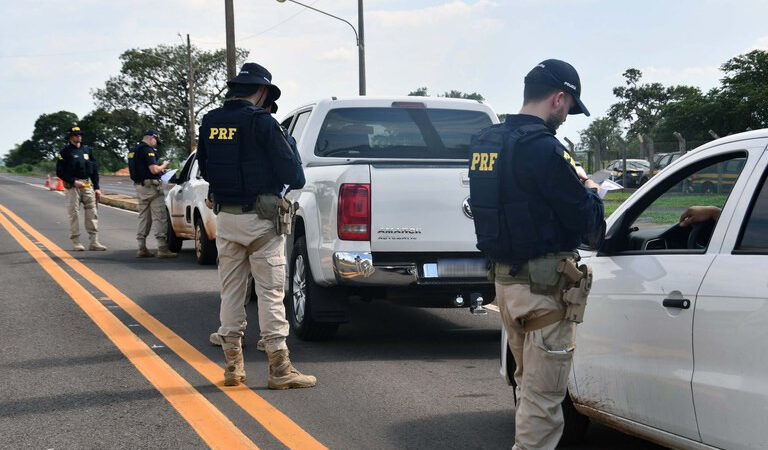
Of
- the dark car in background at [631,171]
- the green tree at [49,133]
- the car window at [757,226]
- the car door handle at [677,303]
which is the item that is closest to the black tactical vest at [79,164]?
the car door handle at [677,303]

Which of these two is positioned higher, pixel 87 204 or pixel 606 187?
pixel 606 187

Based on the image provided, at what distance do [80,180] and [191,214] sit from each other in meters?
3.19

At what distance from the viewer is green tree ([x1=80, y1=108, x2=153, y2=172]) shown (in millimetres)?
83062

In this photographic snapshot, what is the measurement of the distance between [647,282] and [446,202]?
3.36 m

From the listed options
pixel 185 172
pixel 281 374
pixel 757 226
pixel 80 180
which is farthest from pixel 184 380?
pixel 80 180

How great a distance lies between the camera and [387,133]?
8.84 m

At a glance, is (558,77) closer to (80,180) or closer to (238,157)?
(238,157)

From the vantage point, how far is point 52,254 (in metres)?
15.9

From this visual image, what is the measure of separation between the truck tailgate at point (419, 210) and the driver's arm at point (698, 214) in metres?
3.08

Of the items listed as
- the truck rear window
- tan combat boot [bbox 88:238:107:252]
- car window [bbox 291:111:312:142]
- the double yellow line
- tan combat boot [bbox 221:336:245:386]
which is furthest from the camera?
tan combat boot [bbox 88:238:107:252]

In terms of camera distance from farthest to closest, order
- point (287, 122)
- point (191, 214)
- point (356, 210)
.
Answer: point (191, 214) → point (287, 122) → point (356, 210)

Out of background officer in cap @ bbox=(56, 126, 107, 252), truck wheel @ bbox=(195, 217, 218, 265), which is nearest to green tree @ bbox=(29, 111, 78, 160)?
background officer in cap @ bbox=(56, 126, 107, 252)

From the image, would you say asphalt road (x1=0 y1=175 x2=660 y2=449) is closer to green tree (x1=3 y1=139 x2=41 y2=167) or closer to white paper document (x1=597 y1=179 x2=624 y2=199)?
white paper document (x1=597 y1=179 x2=624 y2=199)

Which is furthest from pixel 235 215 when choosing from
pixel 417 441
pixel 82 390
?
pixel 417 441
